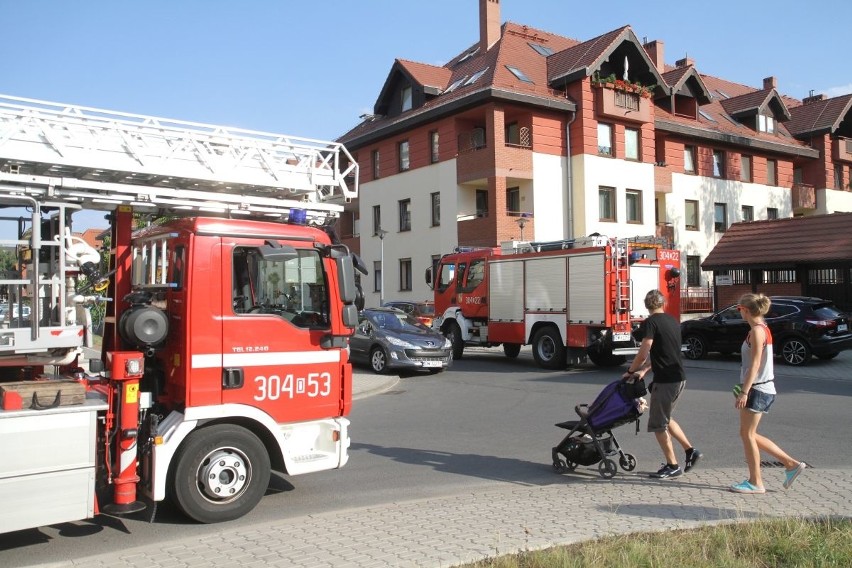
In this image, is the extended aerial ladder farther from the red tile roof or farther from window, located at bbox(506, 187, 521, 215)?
window, located at bbox(506, 187, 521, 215)

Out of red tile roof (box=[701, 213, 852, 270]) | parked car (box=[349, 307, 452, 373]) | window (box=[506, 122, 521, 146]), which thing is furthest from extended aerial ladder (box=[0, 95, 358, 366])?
window (box=[506, 122, 521, 146])

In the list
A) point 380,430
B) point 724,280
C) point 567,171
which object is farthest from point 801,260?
point 380,430

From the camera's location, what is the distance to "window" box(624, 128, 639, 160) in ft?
Result: 109

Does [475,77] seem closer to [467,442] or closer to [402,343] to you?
[402,343]

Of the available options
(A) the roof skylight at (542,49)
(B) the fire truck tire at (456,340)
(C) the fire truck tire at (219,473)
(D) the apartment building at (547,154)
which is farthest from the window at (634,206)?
(C) the fire truck tire at (219,473)

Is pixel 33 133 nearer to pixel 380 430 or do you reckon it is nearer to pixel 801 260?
pixel 380 430

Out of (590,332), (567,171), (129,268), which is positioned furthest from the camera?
(567,171)

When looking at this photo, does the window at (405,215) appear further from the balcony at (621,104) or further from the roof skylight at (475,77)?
the balcony at (621,104)

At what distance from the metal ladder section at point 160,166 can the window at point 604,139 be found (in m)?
26.7

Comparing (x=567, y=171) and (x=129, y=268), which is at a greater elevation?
(x=567, y=171)

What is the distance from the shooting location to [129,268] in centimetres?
623

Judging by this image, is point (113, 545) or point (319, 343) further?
point (319, 343)

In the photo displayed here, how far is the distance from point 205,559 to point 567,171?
2844 centimetres

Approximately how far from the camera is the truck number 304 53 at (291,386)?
233 inches
